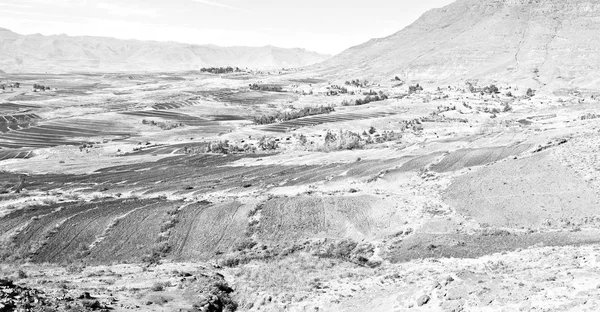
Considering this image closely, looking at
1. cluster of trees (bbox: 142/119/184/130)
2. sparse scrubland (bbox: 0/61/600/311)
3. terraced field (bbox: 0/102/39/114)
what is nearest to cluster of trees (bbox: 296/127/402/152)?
sparse scrubland (bbox: 0/61/600/311)

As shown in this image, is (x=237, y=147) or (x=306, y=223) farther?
(x=237, y=147)

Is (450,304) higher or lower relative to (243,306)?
higher

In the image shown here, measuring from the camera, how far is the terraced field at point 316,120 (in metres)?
97.7

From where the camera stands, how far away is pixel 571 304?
640 inches

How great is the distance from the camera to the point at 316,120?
10631 cm

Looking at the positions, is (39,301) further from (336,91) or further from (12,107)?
(336,91)

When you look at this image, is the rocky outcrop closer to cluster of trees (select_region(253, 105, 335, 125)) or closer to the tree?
cluster of trees (select_region(253, 105, 335, 125))

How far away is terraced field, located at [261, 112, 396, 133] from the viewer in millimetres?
97731

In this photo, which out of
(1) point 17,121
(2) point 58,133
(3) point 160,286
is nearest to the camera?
(3) point 160,286

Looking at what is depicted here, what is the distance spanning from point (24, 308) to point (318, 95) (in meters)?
153

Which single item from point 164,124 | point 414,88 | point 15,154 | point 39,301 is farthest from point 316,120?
point 39,301

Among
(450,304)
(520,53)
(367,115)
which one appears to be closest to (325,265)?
(450,304)

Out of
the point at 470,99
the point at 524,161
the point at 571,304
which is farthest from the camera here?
the point at 470,99

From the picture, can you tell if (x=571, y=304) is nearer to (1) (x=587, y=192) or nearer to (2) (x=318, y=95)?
(1) (x=587, y=192)
